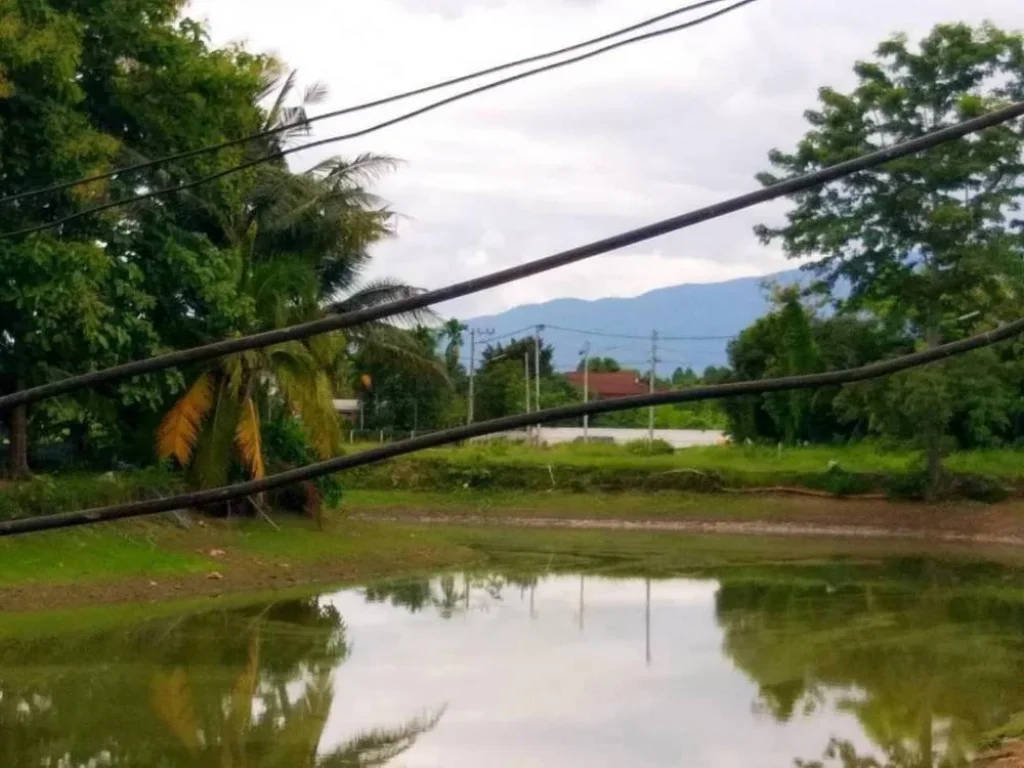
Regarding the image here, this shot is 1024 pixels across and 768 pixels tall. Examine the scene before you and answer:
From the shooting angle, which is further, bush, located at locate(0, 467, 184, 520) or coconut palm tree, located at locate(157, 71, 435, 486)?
coconut palm tree, located at locate(157, 71, 435, 486)

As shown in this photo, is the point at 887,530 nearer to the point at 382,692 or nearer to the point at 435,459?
the point at 435,459

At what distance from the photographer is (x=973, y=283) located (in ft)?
97.1

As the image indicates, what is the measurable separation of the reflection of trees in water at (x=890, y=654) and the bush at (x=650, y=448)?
44.1 feet

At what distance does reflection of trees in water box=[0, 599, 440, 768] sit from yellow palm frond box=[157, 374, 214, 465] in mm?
4135

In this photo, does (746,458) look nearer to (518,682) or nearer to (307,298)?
(307,298)

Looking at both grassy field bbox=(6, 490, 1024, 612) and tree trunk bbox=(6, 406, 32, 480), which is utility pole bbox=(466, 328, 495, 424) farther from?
tree trunk bbox=(6, 406, 32, 480)

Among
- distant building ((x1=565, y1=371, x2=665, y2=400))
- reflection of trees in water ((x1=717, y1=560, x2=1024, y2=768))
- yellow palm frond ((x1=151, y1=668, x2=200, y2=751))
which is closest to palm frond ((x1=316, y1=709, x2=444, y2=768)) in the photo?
yellow palm frond ((x1=151, y1=668, x2=200, y2=751))

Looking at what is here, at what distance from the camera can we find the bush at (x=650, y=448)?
3500cm

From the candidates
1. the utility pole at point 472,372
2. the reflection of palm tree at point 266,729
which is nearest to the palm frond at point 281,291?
the reflection of palm tree at point 266,729

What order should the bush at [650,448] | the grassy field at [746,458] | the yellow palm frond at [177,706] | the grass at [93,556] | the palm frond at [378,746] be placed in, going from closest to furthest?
the palm frond at [378,746], the yellow palm frond at [177,706], the grass at [93,556], the grassy field at [746,458], the bush at [650,448]

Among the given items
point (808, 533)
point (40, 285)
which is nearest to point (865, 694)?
point (40, 285)

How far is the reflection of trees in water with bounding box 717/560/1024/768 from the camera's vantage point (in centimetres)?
1064

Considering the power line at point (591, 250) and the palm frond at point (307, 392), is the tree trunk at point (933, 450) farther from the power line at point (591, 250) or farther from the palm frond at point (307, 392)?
the power line at point (591, 250)

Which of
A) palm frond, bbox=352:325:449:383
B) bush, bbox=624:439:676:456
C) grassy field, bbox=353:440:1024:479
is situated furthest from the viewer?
bush, bbox=624:439:676:456
